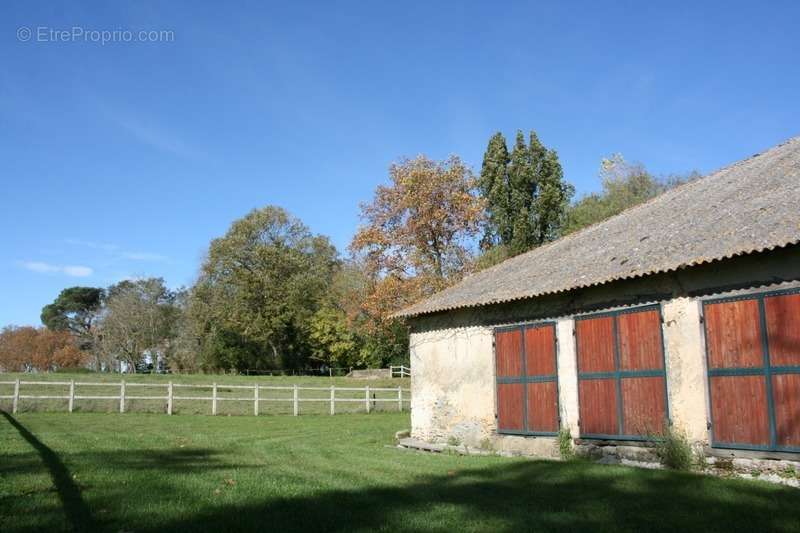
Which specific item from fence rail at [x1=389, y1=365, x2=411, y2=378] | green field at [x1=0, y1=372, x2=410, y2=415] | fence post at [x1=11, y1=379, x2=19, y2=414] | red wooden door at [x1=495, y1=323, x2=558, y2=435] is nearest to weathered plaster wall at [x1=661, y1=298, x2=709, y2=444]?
red wooden door at [x1=495, y1=323, x2=558, y2=435]

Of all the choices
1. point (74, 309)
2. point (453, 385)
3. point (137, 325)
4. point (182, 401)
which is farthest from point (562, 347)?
point (74, 309)

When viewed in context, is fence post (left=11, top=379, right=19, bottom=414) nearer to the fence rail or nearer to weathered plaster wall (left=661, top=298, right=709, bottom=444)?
weathered plaster wall (left=661, top=298, right=709, bottom=444)

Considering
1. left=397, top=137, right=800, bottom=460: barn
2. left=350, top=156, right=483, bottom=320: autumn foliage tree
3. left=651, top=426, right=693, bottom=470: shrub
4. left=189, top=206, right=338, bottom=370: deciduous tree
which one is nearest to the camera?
left=397, top=137, right=800, bottom=460: barn

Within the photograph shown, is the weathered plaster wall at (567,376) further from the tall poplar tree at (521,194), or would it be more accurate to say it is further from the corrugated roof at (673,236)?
the tall poplar tree at (521,194)

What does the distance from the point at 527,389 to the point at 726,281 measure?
4.31 meters

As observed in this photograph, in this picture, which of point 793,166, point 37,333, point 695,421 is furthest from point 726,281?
point 37,333

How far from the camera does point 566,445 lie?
1123 centimetres

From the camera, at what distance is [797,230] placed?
8.34 m

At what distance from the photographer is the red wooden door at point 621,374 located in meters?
9.98

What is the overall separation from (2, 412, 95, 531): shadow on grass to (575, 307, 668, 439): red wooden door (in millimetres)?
7800

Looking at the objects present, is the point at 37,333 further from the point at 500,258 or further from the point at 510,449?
the point at 510,449

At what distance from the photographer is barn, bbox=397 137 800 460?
8.64 m

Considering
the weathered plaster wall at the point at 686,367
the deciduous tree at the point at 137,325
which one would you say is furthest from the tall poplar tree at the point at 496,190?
the deciduous tree at the point at 137,325

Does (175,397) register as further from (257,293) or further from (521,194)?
(257,293)
